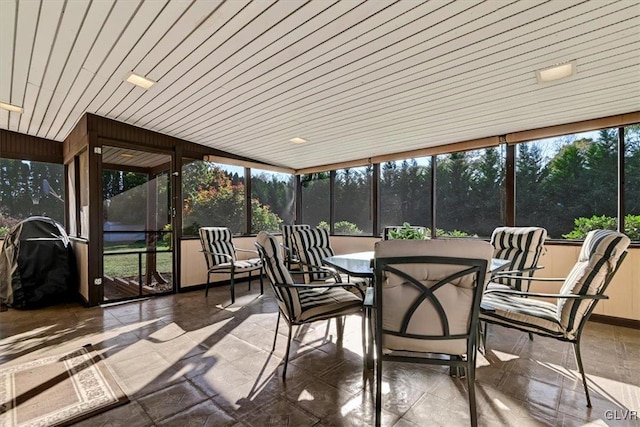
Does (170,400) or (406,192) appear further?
(406,192)

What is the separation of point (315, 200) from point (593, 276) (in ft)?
16.2

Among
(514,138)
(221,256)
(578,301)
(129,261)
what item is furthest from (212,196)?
(578,301)

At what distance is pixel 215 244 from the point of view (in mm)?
4527

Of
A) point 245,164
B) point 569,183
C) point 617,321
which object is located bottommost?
point 617,321

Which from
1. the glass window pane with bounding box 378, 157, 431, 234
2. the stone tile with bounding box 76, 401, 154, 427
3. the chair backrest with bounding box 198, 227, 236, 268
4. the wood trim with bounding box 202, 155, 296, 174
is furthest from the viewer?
the wood trim with bounding box 202, 155, 296, 174

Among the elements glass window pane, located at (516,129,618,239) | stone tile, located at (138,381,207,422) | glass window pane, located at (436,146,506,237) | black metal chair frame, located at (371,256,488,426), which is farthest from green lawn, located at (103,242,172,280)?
glass window pane, located at (516,129,618,239)

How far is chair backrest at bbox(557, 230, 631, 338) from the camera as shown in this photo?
172 cm

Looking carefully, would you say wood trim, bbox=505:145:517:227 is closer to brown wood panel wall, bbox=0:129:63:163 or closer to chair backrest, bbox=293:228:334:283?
chair backrest, bbox=293:228:334:283

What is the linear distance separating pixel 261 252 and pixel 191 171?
3.23 m

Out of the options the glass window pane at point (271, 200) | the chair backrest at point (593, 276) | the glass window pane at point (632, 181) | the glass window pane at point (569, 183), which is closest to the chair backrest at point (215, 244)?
the glass window pane at point (271, 200)

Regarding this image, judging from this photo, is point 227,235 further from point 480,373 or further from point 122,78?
point 480,373

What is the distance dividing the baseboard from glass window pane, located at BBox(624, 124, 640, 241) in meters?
0.86

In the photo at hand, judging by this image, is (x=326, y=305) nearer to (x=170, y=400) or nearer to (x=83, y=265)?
(x=170, y=400)

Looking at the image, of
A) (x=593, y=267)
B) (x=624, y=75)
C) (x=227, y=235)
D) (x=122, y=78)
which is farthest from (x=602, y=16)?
(x=227, y=235)
